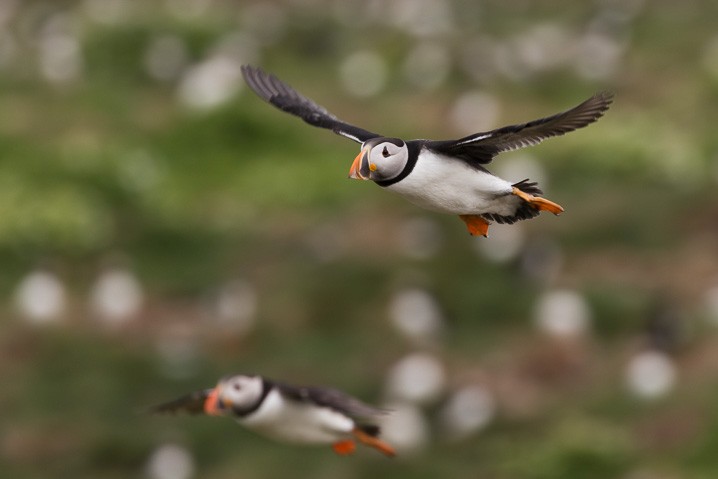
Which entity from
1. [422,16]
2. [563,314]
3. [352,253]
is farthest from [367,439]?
[422,16]

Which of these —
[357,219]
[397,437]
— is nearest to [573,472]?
[397,437]

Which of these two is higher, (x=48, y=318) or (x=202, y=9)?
(x=202, y=9)

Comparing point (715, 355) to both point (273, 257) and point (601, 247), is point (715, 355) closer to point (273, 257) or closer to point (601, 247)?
point (601, 247)

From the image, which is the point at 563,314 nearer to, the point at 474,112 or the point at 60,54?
the point at 474,112

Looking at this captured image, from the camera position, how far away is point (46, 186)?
25.4m

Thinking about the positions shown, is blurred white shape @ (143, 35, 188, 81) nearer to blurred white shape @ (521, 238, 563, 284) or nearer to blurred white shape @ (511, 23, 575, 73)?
blurred white shape @ (511, 23, 575, 73)

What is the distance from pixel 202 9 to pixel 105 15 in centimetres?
237

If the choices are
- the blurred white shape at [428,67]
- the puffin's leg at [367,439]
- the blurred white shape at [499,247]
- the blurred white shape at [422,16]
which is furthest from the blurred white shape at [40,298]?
the blurred white shape at [422,16]

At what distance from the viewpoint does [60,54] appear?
30078 millimetres

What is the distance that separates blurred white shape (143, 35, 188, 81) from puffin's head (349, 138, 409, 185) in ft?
77.0

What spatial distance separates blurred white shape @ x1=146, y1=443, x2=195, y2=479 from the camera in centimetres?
1764

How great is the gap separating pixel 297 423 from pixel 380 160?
3.82 m

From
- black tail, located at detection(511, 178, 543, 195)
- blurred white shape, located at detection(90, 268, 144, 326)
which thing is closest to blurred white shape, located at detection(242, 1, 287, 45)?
blurred white shape, located at detection(90, 268, 144, 326)

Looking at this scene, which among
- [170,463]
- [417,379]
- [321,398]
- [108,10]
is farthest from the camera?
[108,10]
